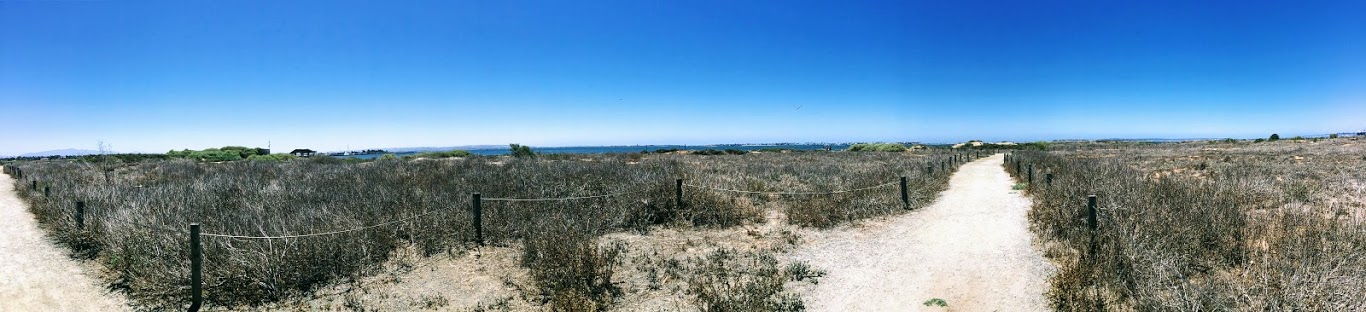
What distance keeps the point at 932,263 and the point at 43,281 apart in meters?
12.3

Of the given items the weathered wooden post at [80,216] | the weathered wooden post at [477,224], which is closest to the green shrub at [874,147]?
the weathered wooden post at [477,224]

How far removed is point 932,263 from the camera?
7.42m

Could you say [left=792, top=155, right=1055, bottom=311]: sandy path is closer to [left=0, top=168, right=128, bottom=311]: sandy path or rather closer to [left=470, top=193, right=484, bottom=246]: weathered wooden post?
[left=470, top=193, right=484, bottom=246]: weathered wooden post

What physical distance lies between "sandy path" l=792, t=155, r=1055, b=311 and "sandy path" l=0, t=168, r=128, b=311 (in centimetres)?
883

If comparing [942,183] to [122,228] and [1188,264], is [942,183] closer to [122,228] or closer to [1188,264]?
[1188,264]

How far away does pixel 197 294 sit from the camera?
6.02m

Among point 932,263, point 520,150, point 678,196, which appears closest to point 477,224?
point 678,196

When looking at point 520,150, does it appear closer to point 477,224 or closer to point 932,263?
point 477,224

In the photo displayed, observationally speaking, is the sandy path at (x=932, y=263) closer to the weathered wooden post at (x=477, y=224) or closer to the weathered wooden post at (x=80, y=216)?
the weathered wooden post at (x=477, y=224)

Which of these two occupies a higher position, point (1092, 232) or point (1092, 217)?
point (1092, 217)

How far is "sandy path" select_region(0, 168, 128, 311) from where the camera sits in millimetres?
6324

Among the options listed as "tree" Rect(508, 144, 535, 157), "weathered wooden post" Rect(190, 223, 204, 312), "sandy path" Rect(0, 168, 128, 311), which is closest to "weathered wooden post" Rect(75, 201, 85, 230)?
"sandy path" Rect(0, 168, 128, 311)

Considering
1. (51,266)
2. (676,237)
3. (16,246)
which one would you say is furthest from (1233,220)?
(16,246)

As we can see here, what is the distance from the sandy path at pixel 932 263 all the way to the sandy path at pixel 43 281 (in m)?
8.83
